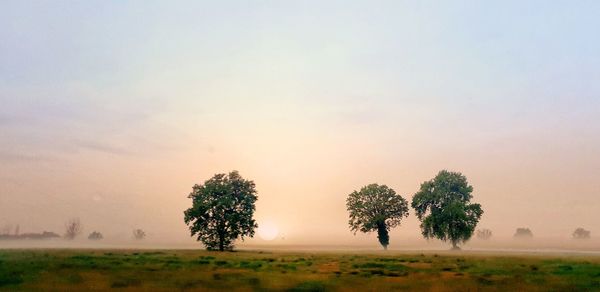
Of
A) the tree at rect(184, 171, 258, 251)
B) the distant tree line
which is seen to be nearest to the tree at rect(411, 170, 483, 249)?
the distant tree line

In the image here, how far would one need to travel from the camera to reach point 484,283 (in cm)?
2662

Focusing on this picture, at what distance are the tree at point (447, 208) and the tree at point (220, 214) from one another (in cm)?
4016

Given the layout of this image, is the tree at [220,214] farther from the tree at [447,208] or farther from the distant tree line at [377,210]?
the tree at [447,208]

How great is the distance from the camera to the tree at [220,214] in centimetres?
8912

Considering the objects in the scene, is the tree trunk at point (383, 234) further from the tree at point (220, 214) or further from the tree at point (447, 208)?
the tree at point (220, 214)

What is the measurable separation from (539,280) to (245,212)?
228ft

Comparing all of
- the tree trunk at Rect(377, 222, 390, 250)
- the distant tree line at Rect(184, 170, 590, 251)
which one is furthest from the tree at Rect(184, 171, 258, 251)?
the tree trunk at Rect(377, 222, 390, 250)

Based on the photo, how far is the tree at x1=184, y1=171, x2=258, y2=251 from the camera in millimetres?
89125

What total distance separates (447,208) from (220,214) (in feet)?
168

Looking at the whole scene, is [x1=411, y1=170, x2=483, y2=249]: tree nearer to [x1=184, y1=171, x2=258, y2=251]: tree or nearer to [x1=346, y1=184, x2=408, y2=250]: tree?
[x1=346, y1=184, x2=408, y2=250]: tree

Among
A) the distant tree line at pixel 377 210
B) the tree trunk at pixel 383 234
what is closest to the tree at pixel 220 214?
the distant tree line at pixel 377 210

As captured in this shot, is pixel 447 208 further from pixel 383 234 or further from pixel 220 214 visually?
pixel 220 214

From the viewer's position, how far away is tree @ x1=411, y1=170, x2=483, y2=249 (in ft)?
291

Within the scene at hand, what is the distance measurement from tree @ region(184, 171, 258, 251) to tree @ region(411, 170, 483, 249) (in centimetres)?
4016
